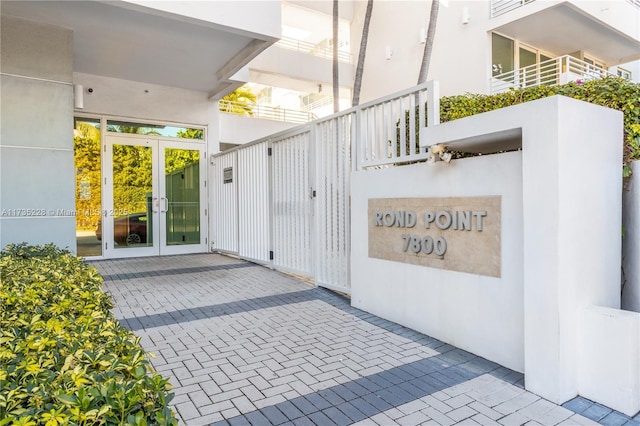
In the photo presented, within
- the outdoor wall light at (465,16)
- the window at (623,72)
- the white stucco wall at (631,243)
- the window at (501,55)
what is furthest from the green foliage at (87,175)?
the window at (623,72)

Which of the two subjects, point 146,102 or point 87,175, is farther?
point 146,102

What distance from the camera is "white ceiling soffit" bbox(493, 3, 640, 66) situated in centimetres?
1051

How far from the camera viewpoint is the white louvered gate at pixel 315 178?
15.4 feet

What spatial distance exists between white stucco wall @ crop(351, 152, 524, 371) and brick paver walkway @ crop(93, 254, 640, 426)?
17 centimetres

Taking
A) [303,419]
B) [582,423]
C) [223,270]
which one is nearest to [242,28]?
[223,270]

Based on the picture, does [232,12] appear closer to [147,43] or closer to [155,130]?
[147,43]

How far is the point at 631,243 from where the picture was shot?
3441 mm

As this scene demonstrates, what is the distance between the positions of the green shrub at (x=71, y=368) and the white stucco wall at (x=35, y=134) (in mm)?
4275

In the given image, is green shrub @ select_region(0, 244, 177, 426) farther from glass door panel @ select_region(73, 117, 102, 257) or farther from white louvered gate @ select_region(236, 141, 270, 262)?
glass door panel @ select_region(73, 117, 102, 257)

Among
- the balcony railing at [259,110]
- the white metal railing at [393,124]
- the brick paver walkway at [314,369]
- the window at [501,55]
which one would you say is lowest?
the brick paver walkway at [314,369]

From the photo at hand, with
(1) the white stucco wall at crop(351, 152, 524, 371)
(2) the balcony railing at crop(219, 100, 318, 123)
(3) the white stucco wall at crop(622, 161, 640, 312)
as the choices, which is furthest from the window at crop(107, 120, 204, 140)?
(3) the white stucco wall at crop(622, 161, 640, 312)

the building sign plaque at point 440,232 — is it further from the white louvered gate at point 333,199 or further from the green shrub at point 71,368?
the green shrub at point 71,368

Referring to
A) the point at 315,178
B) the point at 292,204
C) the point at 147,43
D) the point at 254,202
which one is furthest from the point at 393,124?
the point at 147,43

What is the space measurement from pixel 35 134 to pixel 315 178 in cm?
433
